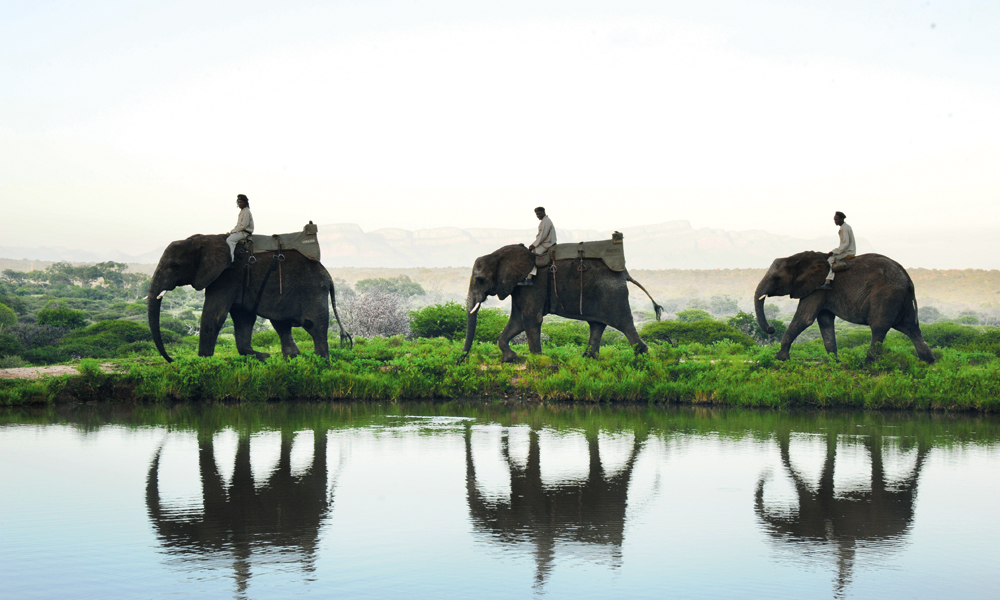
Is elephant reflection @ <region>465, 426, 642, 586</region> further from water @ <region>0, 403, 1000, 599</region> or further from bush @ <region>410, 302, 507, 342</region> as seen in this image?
bush @ <region>410, 302, 507, 342</region>

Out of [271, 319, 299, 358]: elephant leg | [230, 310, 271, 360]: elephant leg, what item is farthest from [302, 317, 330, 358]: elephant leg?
[230, 310, 271, 360]: elephant leg

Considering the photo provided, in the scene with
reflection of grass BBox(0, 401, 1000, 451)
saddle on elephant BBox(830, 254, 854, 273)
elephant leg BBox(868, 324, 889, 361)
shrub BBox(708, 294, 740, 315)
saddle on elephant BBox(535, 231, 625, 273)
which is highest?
saddle on elephant BBox(535, 231, 625, 273)

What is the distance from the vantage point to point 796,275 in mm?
17125

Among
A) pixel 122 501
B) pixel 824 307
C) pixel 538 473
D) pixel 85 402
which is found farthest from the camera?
pixel 824 307

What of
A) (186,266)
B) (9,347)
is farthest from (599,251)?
(9,347)

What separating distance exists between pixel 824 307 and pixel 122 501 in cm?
1390

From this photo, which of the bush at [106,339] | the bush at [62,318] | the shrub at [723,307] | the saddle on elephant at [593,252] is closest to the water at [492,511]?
the saddle on elephant at [593,252]

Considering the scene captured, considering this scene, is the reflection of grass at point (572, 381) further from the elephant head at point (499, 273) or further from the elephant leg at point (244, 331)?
the elephant head at point (499, 273)

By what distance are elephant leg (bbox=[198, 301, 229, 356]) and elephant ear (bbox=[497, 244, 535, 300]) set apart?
5.36 metres

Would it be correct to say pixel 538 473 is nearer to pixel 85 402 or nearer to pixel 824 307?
pixel 85 402

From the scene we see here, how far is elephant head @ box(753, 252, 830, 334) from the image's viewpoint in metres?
16.9

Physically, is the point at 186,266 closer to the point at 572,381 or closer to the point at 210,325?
the point at 210,325

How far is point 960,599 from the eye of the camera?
16.2 ft

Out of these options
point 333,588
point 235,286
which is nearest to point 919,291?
point 235,286
